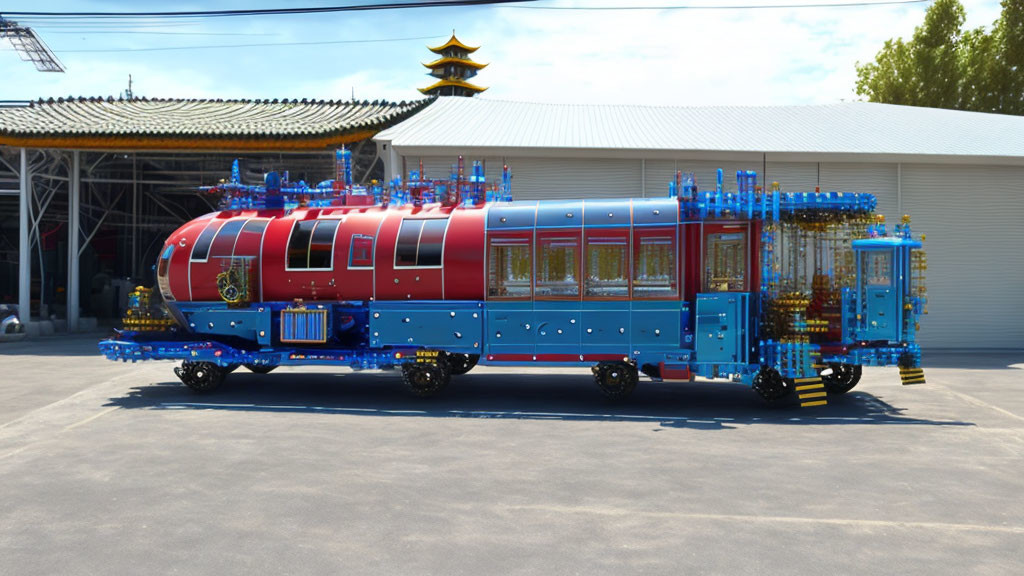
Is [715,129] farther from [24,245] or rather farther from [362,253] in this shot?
[24,245]

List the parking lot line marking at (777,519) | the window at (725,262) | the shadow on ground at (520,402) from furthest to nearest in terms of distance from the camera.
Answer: the window at (725,262) → the shadow on ground at (520,402) → the parking lot line marking at (777,519)

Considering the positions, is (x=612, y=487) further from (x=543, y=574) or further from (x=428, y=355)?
(x=428, y=355)

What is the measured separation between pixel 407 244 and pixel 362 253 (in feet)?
2.77

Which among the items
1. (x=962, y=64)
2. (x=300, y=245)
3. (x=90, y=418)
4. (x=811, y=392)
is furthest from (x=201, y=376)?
(x=962, y=64)

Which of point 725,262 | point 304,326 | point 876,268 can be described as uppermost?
point 725,262

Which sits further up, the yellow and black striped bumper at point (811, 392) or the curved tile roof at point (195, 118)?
the curved tile roof at point (195, 118)

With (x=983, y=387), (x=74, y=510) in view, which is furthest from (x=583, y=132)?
(x=74, y=510)

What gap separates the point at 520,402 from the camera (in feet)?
44.2

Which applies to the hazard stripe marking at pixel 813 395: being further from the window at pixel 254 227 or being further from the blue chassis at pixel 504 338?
the window at pixel 254 227

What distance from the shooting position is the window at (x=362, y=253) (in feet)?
45.6

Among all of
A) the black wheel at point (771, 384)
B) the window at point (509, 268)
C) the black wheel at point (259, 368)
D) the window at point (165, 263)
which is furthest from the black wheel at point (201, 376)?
the black wheel at point (771, 384)

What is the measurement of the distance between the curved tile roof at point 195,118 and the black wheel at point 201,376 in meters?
10.3

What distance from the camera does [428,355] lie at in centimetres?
1361

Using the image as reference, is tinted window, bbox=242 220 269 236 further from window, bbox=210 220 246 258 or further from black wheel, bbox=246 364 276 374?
black wheel, bbox=246 364 276 374
